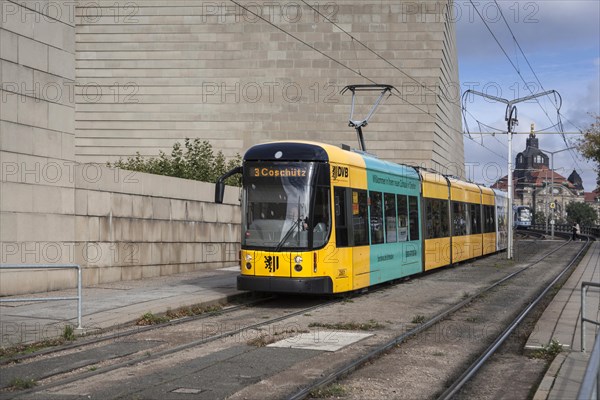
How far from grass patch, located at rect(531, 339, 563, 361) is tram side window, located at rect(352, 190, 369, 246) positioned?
6498mm

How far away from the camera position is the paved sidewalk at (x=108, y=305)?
448 inches

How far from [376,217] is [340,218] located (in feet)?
7.66

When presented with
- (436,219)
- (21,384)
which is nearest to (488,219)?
(436,219)

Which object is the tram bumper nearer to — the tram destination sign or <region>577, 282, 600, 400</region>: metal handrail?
the tram destination sign

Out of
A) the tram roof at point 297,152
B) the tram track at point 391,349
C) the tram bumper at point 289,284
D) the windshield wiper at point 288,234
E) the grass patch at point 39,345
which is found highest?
the tram roof at point 297,152

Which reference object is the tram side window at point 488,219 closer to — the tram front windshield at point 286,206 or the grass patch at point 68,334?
the tram front windshield at point 286,206

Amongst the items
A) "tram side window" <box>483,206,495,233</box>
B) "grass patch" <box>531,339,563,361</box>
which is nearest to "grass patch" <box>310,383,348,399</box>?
"grass patch" <box>531,339,563,361</box>

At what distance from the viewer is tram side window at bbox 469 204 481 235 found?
96.1ft

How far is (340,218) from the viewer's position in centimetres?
1523

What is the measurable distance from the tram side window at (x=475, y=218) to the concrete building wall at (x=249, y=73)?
81.1 feet

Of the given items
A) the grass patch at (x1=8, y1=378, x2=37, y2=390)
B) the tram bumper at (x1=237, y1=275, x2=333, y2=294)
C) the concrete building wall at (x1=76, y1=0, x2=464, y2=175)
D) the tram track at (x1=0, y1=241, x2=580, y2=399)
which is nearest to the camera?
the grass patch at (x1=8, y1=378, x2=37, y2=390)

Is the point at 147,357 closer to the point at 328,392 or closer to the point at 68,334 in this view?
the point at 68,334

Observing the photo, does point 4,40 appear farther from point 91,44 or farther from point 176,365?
point 91,44

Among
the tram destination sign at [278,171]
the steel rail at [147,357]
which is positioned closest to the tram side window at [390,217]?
the tram destination sign at [278,171]
